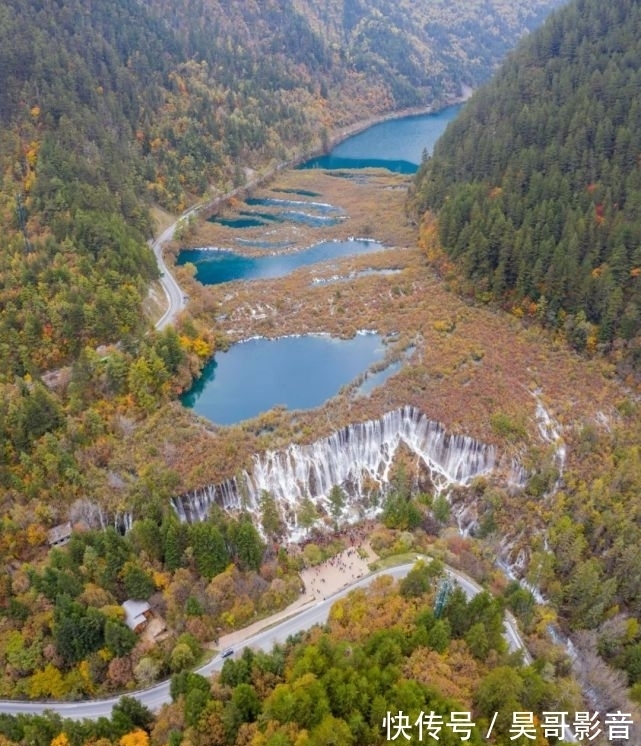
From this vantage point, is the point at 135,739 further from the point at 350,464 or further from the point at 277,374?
the point at 277,374

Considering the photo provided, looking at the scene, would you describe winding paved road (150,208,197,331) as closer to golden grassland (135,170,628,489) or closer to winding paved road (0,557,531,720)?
golden grassland (135,170,628,489)

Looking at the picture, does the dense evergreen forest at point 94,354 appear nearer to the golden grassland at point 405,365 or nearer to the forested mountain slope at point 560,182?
the golden grassland at point 405,365

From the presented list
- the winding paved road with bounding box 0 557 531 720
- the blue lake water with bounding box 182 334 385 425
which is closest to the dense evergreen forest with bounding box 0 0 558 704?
the winding paved road with bounding box 0 557 531 720

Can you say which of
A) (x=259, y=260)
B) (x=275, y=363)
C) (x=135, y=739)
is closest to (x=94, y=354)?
(x=275, y=363)

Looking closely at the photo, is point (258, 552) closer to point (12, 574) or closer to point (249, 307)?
point (12, 574)

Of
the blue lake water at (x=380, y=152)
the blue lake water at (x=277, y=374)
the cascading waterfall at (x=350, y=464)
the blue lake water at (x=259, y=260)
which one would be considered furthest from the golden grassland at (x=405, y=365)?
the blue lake water at (x=380, y=152)

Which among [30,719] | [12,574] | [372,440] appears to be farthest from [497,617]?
[12,574]
